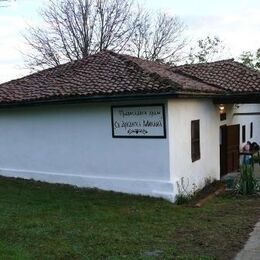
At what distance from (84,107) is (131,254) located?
6610 mm

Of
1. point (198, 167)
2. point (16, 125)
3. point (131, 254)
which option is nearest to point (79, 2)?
point (16, 125)

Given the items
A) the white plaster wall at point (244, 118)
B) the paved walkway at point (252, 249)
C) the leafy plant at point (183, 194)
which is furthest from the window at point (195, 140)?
the paved walkway at point (252, 249)

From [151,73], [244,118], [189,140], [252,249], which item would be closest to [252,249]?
[252,249]

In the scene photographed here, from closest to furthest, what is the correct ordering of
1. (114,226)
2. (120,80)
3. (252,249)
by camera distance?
1. (252,249)
2. (114,226)
3. (120,80)

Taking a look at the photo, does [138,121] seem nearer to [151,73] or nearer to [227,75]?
A: [151,73]

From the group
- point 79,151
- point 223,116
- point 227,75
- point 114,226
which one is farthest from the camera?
point 223,116

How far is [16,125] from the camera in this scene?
1488 cm

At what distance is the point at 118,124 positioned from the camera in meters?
12.4

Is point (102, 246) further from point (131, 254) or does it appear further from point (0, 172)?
point (0, 172)

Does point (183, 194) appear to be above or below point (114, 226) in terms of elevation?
below

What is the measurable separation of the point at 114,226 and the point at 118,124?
411 cm

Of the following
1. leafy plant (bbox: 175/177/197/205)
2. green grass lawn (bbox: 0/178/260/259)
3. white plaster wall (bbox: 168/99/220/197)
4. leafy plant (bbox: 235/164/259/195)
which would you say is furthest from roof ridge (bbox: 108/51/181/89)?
leafy plant (bbox: 235/164/259/195)

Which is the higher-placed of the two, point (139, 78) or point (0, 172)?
point (139, 78)

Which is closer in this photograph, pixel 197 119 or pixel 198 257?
pixel 198 257
